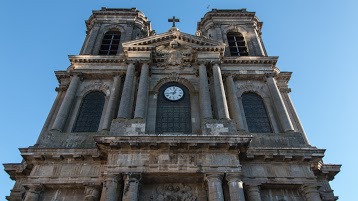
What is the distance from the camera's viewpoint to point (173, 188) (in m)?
13.9

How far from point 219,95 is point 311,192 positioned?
6.55 meters

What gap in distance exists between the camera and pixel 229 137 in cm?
1385

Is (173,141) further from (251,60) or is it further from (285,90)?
(285,90)

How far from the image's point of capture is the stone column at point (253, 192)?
1370cm

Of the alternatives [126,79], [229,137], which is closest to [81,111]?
[126,79]

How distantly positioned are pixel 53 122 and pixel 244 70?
11.6 meters

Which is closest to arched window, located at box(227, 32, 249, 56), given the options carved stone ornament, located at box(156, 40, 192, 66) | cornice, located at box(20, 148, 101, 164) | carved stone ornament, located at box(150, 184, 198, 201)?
carved stone ornament, located at box(156, 40, 192, 66)

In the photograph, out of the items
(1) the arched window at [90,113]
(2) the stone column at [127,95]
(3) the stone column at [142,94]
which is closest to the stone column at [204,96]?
(3) the stone column at [142,94]

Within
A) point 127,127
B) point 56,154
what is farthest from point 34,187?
point 127,127

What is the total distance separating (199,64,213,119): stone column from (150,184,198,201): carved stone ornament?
12.5 ft

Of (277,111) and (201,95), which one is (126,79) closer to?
(201,95)

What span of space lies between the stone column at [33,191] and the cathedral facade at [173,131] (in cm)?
4

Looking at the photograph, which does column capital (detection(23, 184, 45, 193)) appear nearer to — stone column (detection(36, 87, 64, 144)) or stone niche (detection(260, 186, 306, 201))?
stone column (detection(36, 87, 64, 144))

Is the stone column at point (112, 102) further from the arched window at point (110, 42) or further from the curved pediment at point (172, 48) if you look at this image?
the arched window at point (110, 42)
